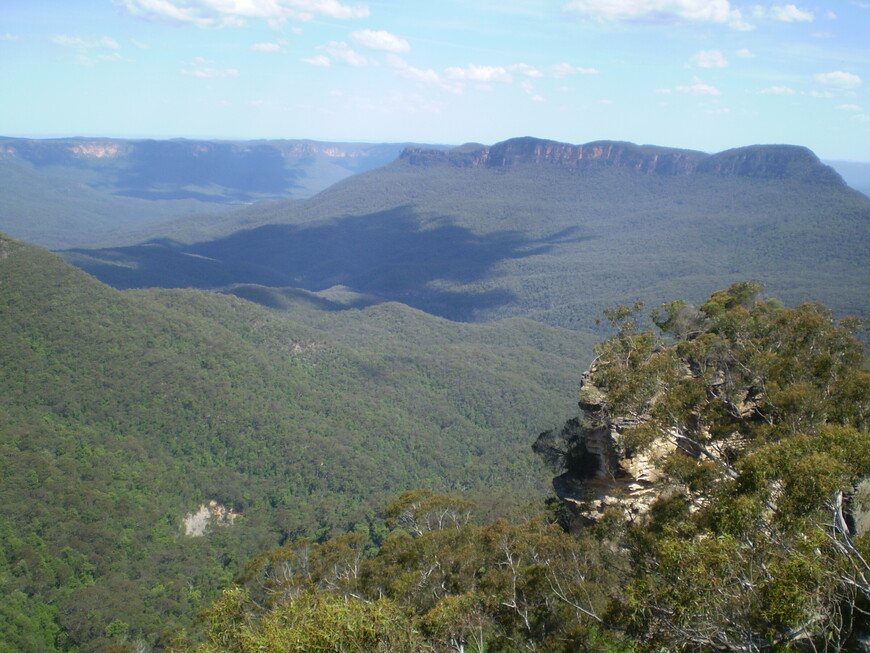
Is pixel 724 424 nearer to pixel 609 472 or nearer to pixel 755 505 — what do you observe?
pixel 609 472

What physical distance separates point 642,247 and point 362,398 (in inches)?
3878

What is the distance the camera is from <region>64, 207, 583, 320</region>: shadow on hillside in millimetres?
133750

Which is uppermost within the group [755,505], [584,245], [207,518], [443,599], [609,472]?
[755,505]

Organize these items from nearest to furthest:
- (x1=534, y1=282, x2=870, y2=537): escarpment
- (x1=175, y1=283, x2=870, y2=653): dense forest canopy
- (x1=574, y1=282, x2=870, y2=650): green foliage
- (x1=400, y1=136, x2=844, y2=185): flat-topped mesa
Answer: (x1=574, y1=282, x2=870, y2=650): green foliage
(x1=175, y1=283, x2=870, y2=653): dense forest canopy
(x1=534, y1=282, x2=870, y2=537): escarpment
(x1=400, y1=136, x2=844, y2=185): flat-topped mesa

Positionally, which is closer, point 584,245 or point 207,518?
point 207,518

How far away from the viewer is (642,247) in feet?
471

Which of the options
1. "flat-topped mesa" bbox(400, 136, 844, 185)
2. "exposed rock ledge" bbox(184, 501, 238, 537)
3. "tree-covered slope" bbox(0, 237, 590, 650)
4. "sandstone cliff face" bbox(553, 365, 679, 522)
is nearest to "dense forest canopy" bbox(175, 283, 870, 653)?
"sandstone cliff face" bbox(553, 365, 679, 522)

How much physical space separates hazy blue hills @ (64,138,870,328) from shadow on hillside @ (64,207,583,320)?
55 cm

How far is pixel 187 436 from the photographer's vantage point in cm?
5519

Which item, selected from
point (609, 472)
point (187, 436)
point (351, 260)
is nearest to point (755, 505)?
point (609, 472)

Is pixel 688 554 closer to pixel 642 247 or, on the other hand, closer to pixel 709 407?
pixel 709 407

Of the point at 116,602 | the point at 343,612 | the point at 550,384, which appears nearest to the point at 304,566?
the point at 343,612

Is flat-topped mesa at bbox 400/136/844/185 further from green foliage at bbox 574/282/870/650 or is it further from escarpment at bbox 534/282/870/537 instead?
green foliage at bbox 574/282/870/650

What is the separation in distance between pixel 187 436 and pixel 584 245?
4858 inches
